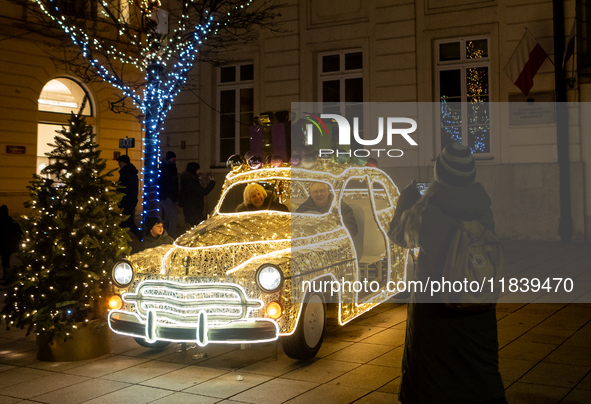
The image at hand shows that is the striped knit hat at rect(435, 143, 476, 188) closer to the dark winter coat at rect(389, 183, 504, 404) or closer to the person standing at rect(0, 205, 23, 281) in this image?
the dark winter coat at rect(389, 183, 504, 404)

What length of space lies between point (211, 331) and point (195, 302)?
0.28m

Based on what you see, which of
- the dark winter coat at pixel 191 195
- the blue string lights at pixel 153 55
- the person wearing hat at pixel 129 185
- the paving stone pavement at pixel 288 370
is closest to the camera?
the paving stone pavement at pixel 288 370

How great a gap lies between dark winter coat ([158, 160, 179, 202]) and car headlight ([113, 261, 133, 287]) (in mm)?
8273

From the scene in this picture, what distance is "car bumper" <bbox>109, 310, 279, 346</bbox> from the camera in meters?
5.12

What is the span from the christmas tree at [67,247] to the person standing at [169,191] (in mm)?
7695

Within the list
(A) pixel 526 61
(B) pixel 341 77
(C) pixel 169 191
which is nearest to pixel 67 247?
(C) pixel 169 191

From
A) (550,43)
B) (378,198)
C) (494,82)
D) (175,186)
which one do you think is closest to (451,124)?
(494,82)

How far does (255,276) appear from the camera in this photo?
5184mm

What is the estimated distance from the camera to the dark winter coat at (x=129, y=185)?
44.3ft

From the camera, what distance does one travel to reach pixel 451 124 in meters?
15.6

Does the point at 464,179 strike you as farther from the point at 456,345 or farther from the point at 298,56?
the point at 298,56

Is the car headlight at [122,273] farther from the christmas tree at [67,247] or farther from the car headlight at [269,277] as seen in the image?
the car headlight at [269,277]

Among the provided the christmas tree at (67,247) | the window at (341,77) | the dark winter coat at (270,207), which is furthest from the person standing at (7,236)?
the window at (341,77)

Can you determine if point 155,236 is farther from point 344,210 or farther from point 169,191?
point 169,191
